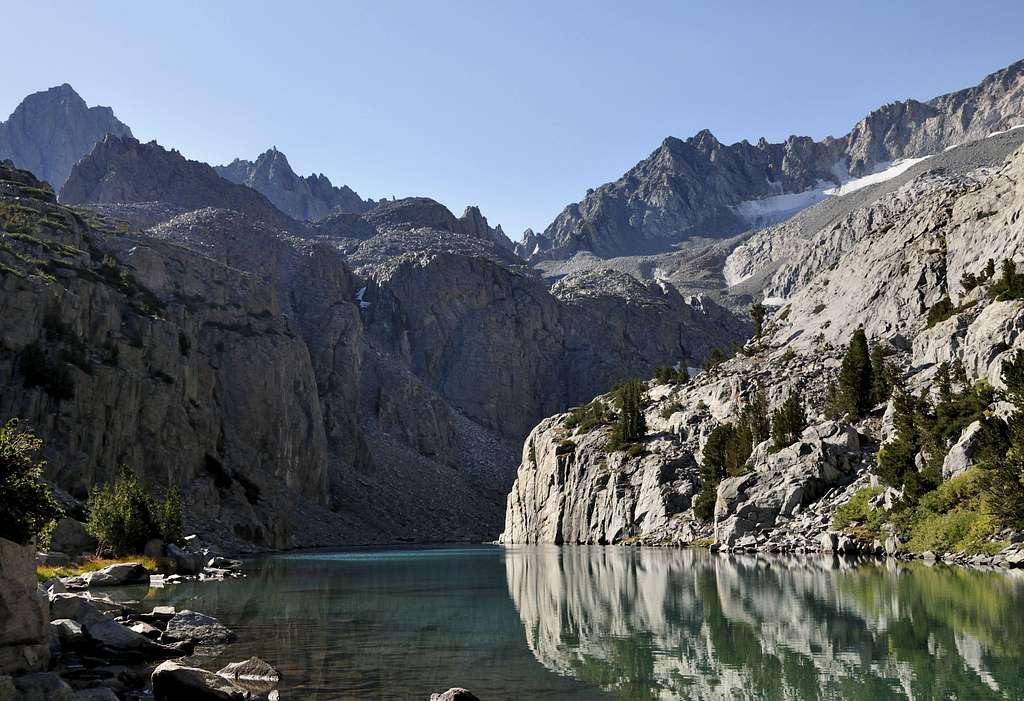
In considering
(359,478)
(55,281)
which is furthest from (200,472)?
(359,478)

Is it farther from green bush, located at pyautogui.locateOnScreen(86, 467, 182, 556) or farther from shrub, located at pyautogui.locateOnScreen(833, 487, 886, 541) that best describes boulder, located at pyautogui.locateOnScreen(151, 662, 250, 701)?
shrub, located at pyautogui.locateOnScreen(833, 487, 886, 541)

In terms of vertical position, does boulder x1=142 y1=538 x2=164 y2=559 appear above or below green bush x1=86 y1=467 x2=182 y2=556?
below

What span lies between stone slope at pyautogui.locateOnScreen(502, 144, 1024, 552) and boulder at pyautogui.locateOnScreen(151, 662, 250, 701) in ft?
154

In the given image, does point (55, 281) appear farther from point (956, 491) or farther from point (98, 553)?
point (956, 491)

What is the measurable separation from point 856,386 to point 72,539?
2534 inches

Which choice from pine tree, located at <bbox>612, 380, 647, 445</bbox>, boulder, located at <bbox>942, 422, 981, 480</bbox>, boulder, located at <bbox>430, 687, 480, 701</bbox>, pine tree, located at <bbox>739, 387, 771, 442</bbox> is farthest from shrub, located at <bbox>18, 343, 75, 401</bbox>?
boulder, located at <bbox>430, 687, 480, 701</bbox>

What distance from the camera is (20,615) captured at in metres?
18.1

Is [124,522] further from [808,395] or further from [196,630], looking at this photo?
[808,395]

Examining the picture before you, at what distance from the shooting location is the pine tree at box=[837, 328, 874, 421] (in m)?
76.4

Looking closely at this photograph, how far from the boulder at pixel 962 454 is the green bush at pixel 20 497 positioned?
4789 centimetres

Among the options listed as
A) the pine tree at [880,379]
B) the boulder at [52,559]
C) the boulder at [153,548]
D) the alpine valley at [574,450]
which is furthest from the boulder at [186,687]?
the pine tree at [880,379]

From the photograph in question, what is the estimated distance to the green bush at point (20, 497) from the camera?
1959 centimetres

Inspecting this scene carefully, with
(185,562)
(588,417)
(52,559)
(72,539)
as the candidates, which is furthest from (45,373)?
(588,417)

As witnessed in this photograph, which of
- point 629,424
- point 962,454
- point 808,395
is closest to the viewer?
point 962,454
